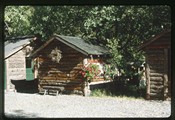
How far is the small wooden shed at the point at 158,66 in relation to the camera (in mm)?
10344

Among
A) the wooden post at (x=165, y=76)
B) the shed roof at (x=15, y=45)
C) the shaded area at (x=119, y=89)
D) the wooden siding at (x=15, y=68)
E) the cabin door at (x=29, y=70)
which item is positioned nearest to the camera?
the wooden post at (x=165, y=76)

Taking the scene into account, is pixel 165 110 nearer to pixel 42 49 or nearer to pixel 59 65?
pixel 59 65

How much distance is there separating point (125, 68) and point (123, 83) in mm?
699

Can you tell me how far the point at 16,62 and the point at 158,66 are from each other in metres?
7.82

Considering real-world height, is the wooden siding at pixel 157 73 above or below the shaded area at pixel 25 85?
above

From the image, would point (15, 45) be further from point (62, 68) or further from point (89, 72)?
point (89, 72)

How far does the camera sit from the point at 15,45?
1583 centimetres

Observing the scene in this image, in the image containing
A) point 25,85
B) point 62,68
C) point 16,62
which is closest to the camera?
point 62,68

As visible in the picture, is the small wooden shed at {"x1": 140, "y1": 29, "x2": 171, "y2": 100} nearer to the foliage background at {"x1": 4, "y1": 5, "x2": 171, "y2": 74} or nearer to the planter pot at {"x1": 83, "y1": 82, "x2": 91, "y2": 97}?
the planter pot at {"x1": 83, "y1": 82, "x2": 91, "y2": 97}

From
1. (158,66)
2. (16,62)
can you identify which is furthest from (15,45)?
(158,66)

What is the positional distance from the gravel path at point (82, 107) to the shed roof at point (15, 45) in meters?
3.42

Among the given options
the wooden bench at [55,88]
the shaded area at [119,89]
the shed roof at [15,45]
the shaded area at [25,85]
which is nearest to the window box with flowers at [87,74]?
the shaded area at [119,89]

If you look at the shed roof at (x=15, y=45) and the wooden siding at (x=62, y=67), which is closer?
the wooden siding at (x=62, y=67)

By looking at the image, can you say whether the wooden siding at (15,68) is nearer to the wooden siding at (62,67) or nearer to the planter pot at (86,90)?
the wooden siding at (62,67)
